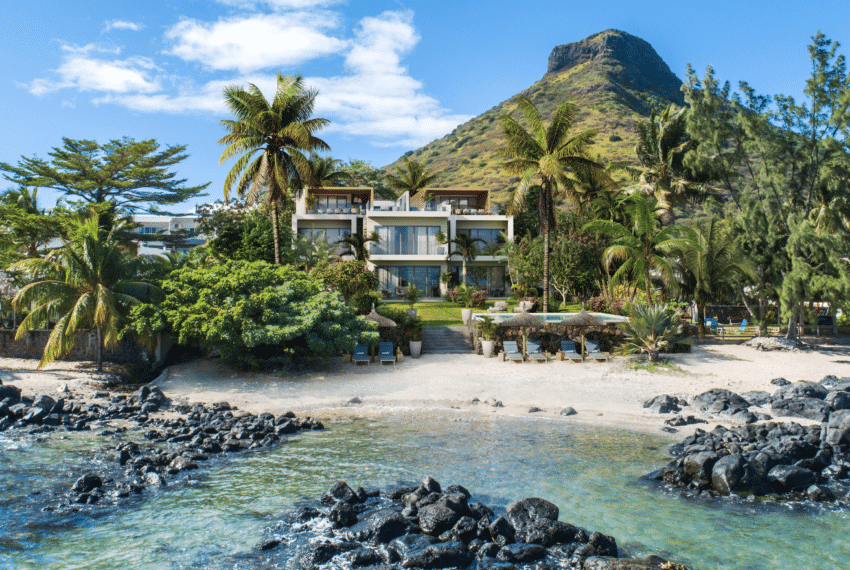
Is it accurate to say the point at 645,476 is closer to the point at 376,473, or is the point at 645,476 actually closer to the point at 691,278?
the point at 376,473

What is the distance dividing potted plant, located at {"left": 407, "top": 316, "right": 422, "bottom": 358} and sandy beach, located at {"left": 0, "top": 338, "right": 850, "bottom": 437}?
0.71m

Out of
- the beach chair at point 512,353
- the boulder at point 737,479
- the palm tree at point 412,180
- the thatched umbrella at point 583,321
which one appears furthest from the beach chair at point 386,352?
the palm tree at point 412,180

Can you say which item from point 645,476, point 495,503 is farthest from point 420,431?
point 645,476

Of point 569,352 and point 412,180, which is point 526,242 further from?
point 412,180

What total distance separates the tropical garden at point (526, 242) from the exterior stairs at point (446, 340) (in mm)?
1015

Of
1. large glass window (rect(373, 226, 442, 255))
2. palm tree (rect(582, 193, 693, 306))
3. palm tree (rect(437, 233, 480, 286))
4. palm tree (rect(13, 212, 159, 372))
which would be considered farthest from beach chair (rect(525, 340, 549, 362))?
large glass window (rect(373, 226, 442, 255))

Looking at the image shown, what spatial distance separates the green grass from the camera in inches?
1087

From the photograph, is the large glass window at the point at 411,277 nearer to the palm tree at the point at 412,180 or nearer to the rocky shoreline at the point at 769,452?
the palm tree at the point at 412,180

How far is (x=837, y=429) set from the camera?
12.0 m

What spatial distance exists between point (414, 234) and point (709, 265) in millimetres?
19492

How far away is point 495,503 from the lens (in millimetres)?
9414

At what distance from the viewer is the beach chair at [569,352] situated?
67.8 ft

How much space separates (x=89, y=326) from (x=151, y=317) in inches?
107

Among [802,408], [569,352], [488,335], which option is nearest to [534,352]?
[569,352]
